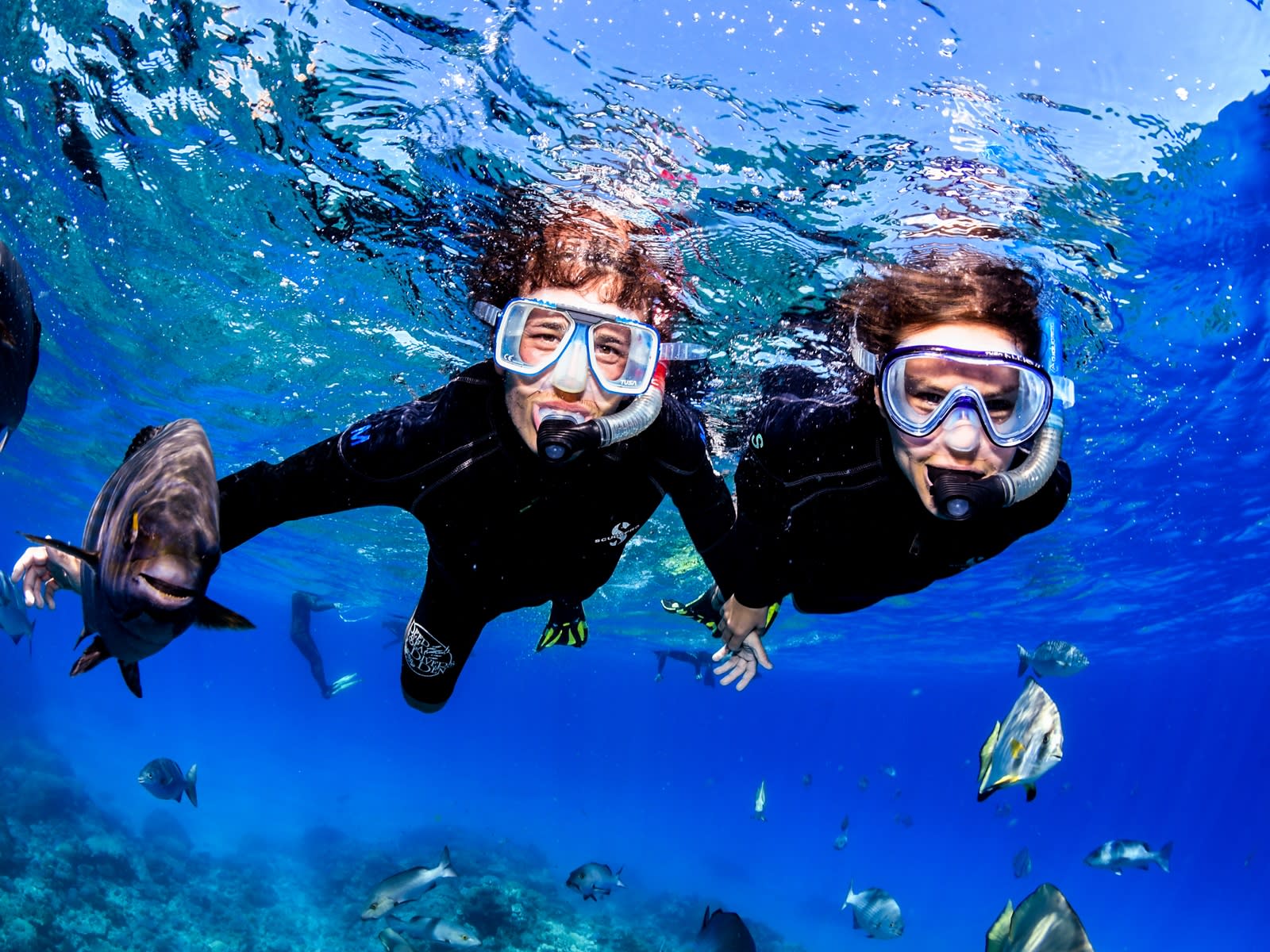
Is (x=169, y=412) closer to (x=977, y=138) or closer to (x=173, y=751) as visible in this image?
(x=977, y=138)

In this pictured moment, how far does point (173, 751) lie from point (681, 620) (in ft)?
177

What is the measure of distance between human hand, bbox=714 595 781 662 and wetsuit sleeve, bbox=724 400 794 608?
22 centimetres

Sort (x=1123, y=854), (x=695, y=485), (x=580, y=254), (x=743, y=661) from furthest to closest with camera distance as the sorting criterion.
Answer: (x=1123, y=854), (x=580, y=254), (x=743, y=661), (x=695, y=485)

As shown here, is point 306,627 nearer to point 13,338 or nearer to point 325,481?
point 325,481

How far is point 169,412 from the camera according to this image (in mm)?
18266

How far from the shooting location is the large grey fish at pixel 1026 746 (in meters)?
4.87

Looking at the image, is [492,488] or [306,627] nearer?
[492,488]

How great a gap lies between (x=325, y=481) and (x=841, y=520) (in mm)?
3895

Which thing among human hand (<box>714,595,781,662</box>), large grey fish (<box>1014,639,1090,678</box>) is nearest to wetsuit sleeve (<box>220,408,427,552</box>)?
human hand (<box>714,595,781,662</box>)

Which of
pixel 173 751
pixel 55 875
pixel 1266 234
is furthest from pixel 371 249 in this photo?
pixel 173 751

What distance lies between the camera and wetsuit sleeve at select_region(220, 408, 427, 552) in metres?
4.31

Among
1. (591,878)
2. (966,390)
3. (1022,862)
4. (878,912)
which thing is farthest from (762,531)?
(1022,862)

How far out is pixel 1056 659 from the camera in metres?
9.55

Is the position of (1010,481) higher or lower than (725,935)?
higher
